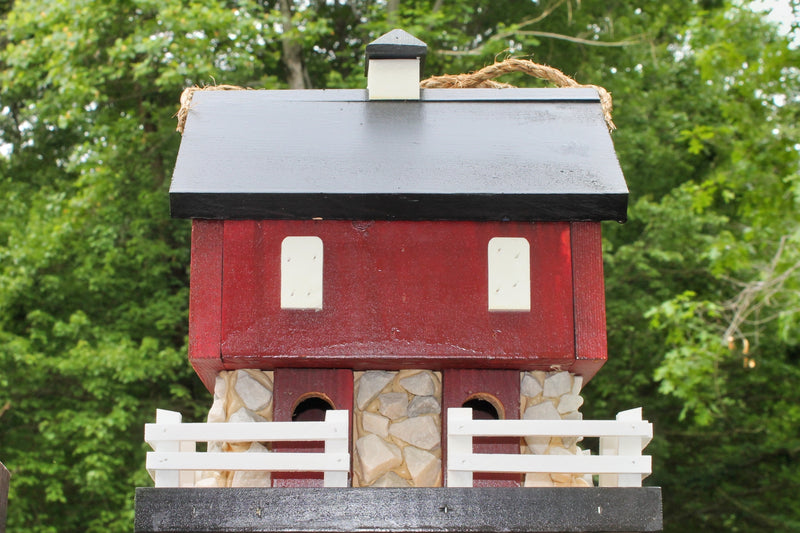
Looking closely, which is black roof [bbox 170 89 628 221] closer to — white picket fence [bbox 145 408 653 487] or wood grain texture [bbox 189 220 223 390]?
wood grain texture [bbox 189 220 223 390]

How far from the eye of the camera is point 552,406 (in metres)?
4.14

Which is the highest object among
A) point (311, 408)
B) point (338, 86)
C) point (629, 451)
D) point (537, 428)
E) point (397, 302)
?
point (397, 302)

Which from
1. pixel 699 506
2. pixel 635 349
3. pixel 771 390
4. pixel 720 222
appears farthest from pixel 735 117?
pixel 699 506

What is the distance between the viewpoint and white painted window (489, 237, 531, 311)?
154 inches

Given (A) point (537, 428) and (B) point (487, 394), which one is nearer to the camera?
(A) point (537, 428)

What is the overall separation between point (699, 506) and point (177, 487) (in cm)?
984

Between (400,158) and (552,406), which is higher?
(400,158)

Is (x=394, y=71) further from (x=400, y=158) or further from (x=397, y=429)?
(x=397, y=429)

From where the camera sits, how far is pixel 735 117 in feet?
31.2

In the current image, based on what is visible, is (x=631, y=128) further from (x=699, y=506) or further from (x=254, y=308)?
(x=254, y=308)

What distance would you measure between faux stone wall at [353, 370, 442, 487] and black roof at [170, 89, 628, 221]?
0.75 m

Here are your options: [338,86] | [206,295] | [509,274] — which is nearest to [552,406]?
[509,274]

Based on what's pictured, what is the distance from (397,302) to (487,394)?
546 millimetres

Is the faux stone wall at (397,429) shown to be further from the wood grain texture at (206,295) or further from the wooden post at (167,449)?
the wooden post at (167,449)
